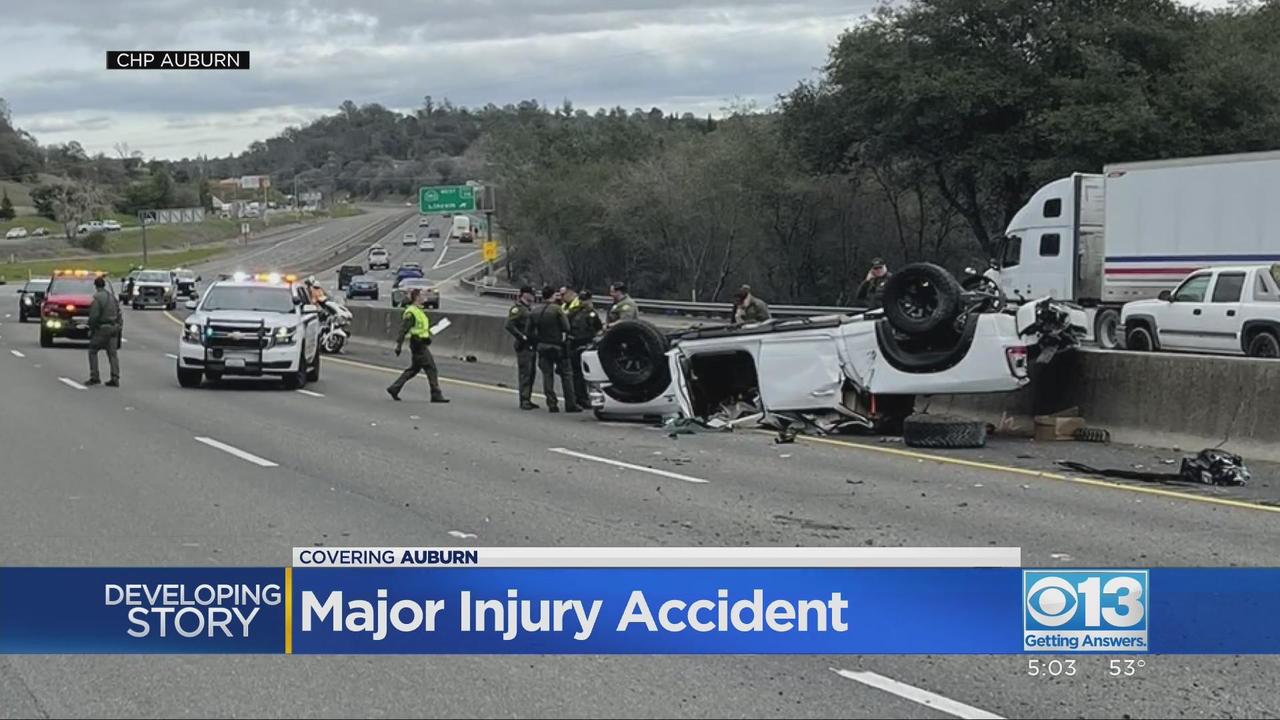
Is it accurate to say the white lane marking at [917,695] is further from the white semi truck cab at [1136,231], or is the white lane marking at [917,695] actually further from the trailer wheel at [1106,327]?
the trailer wheel at [1106,327]

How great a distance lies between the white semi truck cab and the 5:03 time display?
19841 mm

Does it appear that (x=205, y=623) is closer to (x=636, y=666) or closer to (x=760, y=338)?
(x=636, y=666)

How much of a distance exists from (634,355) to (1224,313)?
9.36 metres

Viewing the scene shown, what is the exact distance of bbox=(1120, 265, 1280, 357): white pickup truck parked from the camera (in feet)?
69.9

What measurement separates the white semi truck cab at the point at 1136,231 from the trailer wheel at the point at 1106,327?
0.07 feet

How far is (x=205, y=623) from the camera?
19.1 ft

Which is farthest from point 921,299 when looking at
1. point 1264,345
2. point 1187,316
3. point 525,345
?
point 1187,316

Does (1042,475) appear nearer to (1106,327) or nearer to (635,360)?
(635,360)

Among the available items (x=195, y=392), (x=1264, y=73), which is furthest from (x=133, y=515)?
(x=1264, y=73)

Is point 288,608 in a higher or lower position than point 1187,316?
lower

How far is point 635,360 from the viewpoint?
62.6 ft

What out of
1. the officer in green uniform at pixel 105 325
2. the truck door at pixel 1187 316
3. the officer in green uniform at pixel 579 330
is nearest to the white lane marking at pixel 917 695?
the officer in green uniform at pixel 579 330

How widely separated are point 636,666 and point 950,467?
326 inches

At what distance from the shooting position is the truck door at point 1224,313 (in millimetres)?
21828
